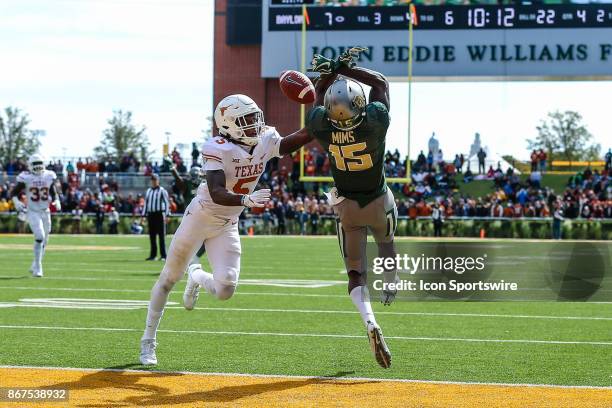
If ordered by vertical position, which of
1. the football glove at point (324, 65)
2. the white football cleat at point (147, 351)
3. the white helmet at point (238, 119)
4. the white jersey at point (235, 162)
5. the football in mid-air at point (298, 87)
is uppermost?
the football glove at point (324, 65)

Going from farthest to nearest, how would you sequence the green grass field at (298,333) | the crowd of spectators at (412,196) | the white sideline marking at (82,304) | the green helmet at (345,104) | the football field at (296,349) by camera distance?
the crowd of spectators at (412,196)
the white sideline marking at (82,304)
the green grass field at (298,333)
the green helmet at (345,104)
the football field at (296,349)

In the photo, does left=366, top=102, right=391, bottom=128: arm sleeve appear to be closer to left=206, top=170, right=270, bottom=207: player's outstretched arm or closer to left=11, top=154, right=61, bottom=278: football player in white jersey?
left=206, top=170, right=270, bottom=207: player's outstretched arm

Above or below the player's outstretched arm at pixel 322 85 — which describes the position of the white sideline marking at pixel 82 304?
below

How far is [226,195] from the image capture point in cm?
674

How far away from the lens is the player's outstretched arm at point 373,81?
739 centimetres

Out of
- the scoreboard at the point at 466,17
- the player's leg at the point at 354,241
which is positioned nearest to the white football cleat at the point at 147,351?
the player's leg at the point at 354,241

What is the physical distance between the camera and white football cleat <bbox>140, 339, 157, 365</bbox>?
23.6 feet

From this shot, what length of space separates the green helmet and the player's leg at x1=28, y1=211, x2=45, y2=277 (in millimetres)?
8855

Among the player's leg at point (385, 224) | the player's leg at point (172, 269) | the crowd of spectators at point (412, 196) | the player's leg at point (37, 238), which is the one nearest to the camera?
the player's leg at point (172, 269)

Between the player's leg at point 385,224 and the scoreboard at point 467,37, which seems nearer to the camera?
the player's leg at point 385,224

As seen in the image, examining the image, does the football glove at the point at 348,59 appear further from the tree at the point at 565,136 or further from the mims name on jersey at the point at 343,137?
the tree at the point at 565,136

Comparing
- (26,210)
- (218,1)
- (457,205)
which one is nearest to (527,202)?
(457,205)

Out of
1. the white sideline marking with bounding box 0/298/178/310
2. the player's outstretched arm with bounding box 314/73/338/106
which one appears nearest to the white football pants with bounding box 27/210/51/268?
the white sideline marking with bounding box 0/298/178/310

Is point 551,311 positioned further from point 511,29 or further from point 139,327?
point 511,29
